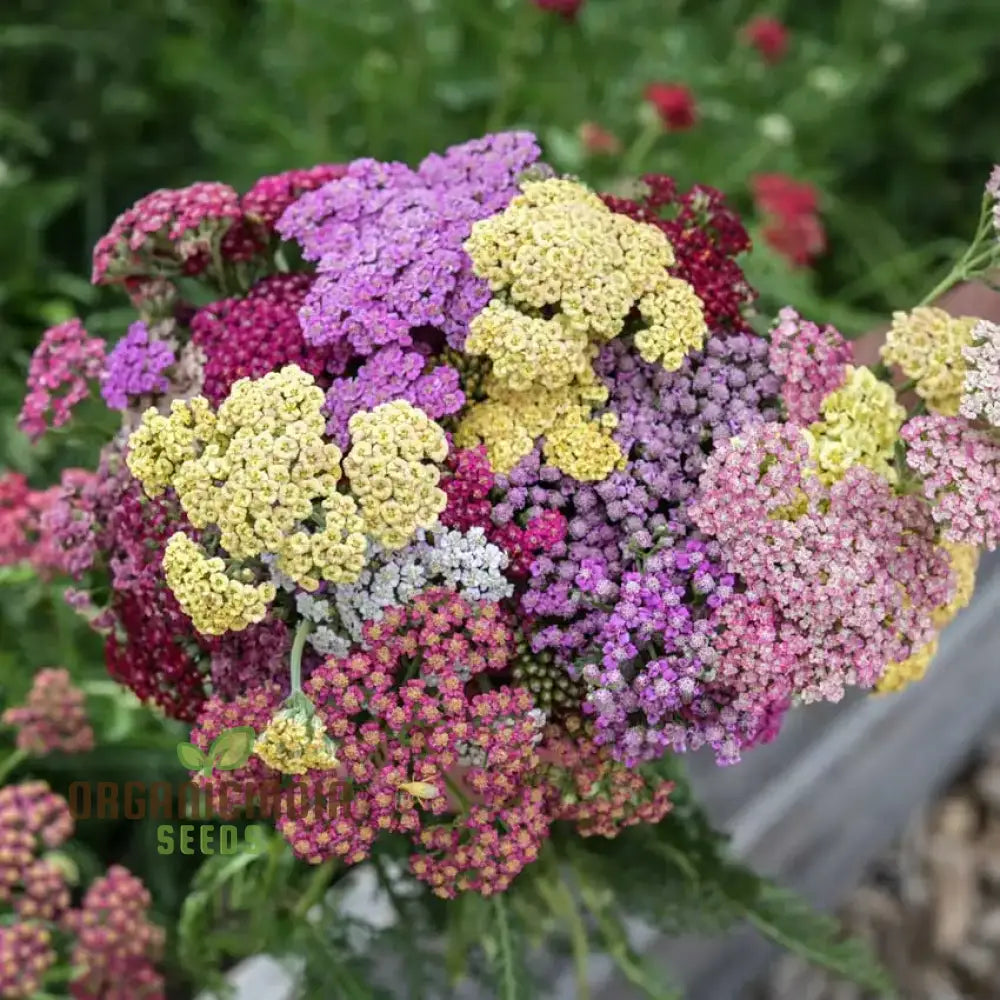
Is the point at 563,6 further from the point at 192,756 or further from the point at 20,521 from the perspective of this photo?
the point at 192,756

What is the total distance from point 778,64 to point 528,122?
0.54m

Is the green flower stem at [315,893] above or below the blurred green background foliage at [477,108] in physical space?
below

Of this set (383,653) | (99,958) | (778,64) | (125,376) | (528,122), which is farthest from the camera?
(778,64)

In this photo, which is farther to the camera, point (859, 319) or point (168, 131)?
point (168, 131)

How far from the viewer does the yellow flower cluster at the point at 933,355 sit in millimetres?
885

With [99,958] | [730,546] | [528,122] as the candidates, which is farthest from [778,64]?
[99,958]

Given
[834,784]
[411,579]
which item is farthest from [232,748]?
[834,784]

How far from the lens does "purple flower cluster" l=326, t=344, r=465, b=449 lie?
849 mm

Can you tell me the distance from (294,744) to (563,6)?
4.10 ft

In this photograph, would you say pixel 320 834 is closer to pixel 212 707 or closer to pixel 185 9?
pixel 212 707

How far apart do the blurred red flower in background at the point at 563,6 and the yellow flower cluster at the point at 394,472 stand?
1.04 meters

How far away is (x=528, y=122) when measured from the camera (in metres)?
2.01

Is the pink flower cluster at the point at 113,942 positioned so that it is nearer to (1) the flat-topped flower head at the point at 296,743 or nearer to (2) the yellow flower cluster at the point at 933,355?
(1) the flat-topped flower head at the point at 296,743

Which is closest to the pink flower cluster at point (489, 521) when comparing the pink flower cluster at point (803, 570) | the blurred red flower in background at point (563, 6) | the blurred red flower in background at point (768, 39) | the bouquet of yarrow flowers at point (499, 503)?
the bouquet of yarrow flowers at point (499, 503)
